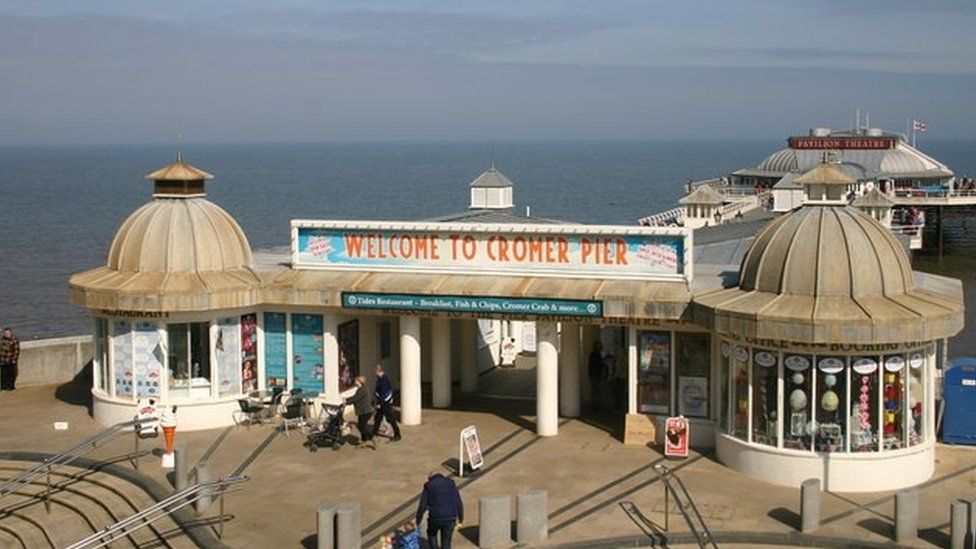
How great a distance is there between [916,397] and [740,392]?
2.72 meters

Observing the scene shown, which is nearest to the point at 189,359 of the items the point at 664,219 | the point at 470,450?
the point at 470,450

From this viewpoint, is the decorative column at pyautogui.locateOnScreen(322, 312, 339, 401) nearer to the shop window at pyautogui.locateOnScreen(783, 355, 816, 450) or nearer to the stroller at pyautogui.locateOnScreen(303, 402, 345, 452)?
the stroller at pyautogui.locateOnScreen(303, 402, 345, 452)

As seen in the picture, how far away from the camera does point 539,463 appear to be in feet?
67.8

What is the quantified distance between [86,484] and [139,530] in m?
2.70

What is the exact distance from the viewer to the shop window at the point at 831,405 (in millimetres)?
19156

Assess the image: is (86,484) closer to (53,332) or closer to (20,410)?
(20,410)

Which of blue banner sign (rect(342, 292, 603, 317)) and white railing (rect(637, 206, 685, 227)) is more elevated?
white railing (rect(637, 206, 685, 227))

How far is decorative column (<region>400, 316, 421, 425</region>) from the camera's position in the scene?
23406 millimetres

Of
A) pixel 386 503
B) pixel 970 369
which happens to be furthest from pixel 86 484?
pixel 970 369

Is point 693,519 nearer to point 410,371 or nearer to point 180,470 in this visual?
point 410,371

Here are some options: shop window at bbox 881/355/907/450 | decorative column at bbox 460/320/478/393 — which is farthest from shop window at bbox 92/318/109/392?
shop window at bbox 881/355/907/450

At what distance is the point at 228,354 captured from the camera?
23.7 m

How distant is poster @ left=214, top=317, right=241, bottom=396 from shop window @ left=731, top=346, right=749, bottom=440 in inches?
370

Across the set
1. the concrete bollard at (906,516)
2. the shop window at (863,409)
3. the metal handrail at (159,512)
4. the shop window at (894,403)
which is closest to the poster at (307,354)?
the metal handrail at (159,512)
